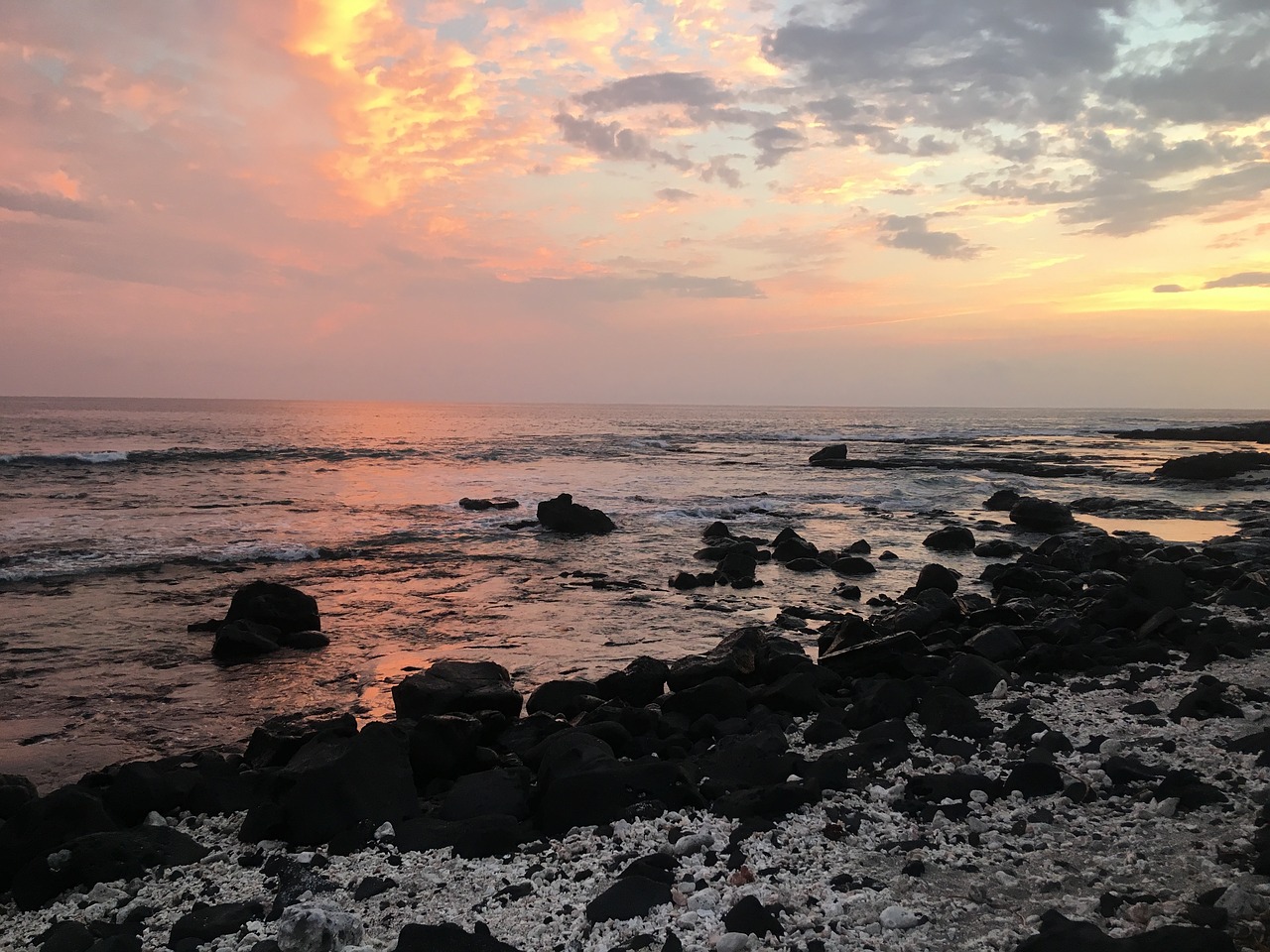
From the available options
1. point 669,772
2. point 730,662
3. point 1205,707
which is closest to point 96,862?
point 669,772

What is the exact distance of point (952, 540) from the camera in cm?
1788

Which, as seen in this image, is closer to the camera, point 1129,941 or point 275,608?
point 1129,941

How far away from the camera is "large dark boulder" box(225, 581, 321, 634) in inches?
413

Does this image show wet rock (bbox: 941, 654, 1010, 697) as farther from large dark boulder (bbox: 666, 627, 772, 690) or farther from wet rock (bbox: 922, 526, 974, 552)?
wet rock (bbox: 922, 526, 974, 552)

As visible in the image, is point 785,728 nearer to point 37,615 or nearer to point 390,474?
point 37,615

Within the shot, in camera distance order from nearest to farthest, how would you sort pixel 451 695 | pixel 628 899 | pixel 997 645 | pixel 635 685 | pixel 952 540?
1. pixel 628 899
2. pixel 451 695
3. pixel 635 685
4. pixel 997 645
5. pixel 952 540

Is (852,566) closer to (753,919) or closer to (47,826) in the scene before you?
(753,919)

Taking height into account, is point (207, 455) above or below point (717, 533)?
above

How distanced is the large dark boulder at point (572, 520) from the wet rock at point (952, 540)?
8216mm

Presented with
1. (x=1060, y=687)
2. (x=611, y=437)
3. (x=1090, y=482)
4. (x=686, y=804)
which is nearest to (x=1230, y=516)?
(x=1090, y=482)

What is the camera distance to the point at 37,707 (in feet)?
26.1

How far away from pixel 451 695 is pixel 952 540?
45.9 ft

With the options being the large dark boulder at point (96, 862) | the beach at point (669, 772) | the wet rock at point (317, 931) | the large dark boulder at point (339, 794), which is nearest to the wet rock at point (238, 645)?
the beach at point (669, 772)

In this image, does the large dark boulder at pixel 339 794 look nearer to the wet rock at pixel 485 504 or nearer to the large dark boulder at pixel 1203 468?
the wet rock at pixel 485 504
